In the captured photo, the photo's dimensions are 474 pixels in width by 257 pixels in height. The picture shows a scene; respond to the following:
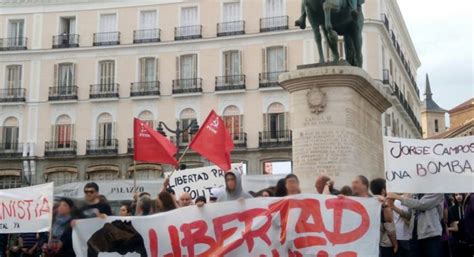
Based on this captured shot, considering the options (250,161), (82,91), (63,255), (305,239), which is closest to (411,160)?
(305,239)

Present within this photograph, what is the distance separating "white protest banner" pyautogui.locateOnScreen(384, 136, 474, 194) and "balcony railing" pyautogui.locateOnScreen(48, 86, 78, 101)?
38.5 m

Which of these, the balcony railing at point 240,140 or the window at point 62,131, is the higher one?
the window at point 62,131

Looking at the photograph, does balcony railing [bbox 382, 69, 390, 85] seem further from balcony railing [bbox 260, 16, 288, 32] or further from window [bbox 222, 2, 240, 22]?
window [bbox 222, 2, 240, 22]

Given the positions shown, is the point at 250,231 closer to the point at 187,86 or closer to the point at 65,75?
the point at 187,86

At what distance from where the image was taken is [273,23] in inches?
1713

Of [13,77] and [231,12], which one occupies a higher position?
[231,12]

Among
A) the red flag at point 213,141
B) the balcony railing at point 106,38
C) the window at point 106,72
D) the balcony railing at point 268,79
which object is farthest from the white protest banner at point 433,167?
the balcony railing at point 106,38

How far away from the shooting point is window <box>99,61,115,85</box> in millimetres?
45031

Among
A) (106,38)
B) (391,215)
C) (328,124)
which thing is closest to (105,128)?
(106,38)

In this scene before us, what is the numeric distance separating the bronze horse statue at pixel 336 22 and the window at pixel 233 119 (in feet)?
95.3

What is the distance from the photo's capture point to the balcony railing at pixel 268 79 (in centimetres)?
4225

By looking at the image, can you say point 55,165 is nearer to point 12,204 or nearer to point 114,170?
point 114,170

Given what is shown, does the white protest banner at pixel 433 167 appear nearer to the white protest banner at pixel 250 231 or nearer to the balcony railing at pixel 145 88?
the white protest banner at pixel 250 231

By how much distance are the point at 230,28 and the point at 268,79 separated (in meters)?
4.34
